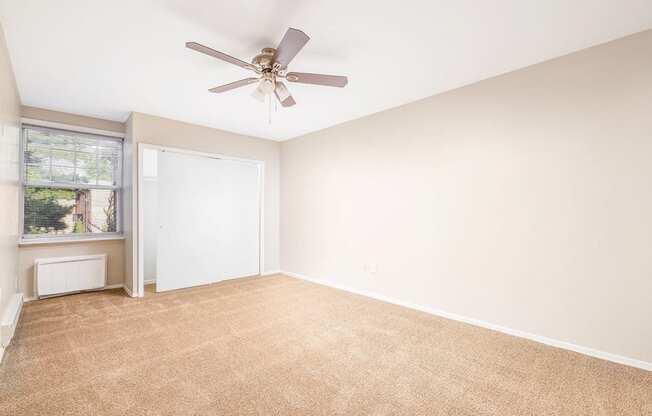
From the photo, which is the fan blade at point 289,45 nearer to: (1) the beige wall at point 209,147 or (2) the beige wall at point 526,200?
(2) the beige wall at point 526,200

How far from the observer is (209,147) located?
4.67m

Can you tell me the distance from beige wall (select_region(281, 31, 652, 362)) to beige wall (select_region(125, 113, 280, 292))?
180cm

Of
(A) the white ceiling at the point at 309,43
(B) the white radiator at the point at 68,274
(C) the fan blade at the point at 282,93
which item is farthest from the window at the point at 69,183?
(C) the fan blade at the point at 282,93

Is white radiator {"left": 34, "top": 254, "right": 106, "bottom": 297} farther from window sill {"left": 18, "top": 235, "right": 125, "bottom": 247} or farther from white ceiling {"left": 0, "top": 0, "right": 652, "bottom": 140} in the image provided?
white ceiling {"left": 0, "top": 0, "right": 652, "bottom": 140}

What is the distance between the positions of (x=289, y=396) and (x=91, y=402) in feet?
3.87

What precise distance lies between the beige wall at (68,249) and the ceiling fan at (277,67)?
2.79 metres

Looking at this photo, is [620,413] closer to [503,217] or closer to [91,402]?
[503,217]

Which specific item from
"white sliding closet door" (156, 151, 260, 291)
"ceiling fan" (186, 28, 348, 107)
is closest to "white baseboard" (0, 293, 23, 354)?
"white sliding closet door" (156, 151, 260, 291)

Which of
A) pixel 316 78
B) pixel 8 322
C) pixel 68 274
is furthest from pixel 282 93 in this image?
pixel 68 274

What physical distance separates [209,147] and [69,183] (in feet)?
6.09

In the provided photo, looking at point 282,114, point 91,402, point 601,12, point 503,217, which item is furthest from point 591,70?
point 91,402

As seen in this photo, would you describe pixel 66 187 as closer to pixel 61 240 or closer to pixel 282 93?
pixel 61 240

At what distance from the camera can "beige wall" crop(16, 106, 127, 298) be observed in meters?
3.72

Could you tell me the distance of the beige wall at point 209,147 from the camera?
400cm
